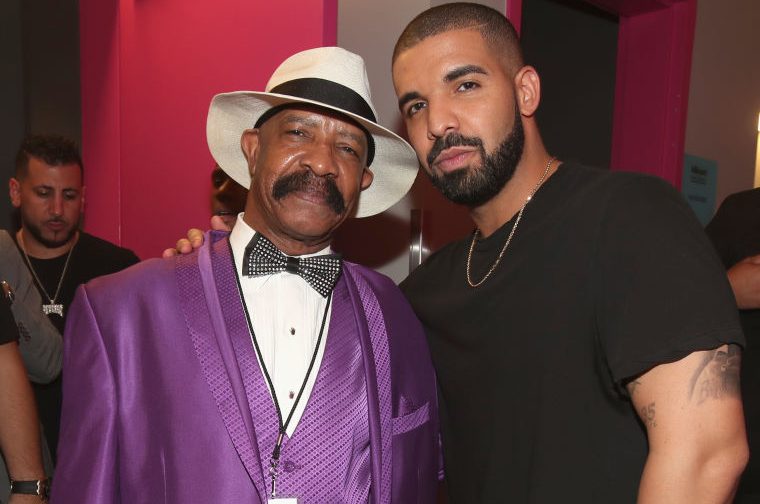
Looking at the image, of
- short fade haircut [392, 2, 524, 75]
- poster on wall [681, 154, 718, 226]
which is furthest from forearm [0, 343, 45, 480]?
poster on wall [681, 154, 718, 226]

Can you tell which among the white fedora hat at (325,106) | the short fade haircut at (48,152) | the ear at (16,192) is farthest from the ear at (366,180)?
the ear at (16,192)

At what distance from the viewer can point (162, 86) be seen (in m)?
3.11

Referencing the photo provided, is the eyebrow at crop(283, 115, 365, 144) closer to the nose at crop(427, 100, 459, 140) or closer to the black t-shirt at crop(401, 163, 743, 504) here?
the nose at crop(427, 100, 459, 140)

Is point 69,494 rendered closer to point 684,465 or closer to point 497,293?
point 497,293

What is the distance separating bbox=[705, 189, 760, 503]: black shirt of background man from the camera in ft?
7.73

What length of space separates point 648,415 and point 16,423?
2.10m

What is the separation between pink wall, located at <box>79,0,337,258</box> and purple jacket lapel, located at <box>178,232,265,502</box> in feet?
3.31

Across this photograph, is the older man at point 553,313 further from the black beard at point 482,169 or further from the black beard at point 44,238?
the black beard at point 44,238

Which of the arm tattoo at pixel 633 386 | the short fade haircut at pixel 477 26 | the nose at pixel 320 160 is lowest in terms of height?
the arm tattoo at pixel 633 386

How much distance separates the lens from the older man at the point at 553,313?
131cm

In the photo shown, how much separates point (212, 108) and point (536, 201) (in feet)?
3.50

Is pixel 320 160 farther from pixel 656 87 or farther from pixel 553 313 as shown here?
pixel 656 87

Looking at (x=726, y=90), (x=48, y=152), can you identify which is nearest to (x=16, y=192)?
(x=48, y=152)

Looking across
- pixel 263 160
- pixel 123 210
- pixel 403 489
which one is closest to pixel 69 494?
pixel 403 489
